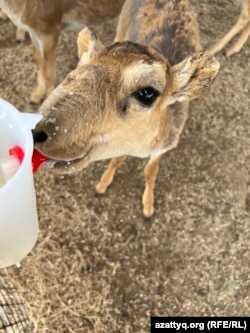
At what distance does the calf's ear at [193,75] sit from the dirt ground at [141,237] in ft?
4.80

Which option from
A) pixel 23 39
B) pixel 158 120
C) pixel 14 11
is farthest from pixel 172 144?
pixel 23 39

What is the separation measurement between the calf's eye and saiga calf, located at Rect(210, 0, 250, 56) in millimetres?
2366

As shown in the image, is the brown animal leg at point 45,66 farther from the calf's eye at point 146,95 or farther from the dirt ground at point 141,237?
the calf's eye at point 146,95

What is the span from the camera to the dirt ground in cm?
415

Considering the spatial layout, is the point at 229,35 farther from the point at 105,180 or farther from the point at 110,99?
the point at 110,99

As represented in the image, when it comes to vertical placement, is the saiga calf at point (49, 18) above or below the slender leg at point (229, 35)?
above

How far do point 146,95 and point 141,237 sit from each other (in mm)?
1653

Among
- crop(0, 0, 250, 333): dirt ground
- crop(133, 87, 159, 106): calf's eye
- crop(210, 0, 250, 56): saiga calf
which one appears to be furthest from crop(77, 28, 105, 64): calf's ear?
crop(210, 0, 250, 56): saiga calf

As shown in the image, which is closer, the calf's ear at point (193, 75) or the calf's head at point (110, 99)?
the calf's head at point (110, 99)

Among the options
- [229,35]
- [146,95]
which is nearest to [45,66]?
[146,95]

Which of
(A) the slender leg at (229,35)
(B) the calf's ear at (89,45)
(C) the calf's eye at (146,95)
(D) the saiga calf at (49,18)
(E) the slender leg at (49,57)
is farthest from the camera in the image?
(A) the slender leg at (229,35)

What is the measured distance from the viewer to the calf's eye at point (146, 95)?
9.77 feet

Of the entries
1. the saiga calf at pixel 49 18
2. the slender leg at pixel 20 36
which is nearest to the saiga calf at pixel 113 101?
the saiga calf at pixel 49 18

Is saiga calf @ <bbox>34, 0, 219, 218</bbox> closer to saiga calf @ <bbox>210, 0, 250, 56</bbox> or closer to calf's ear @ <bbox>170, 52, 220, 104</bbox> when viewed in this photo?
calf's ear @ <bbox>170, 52, 220, 104</bbox>
